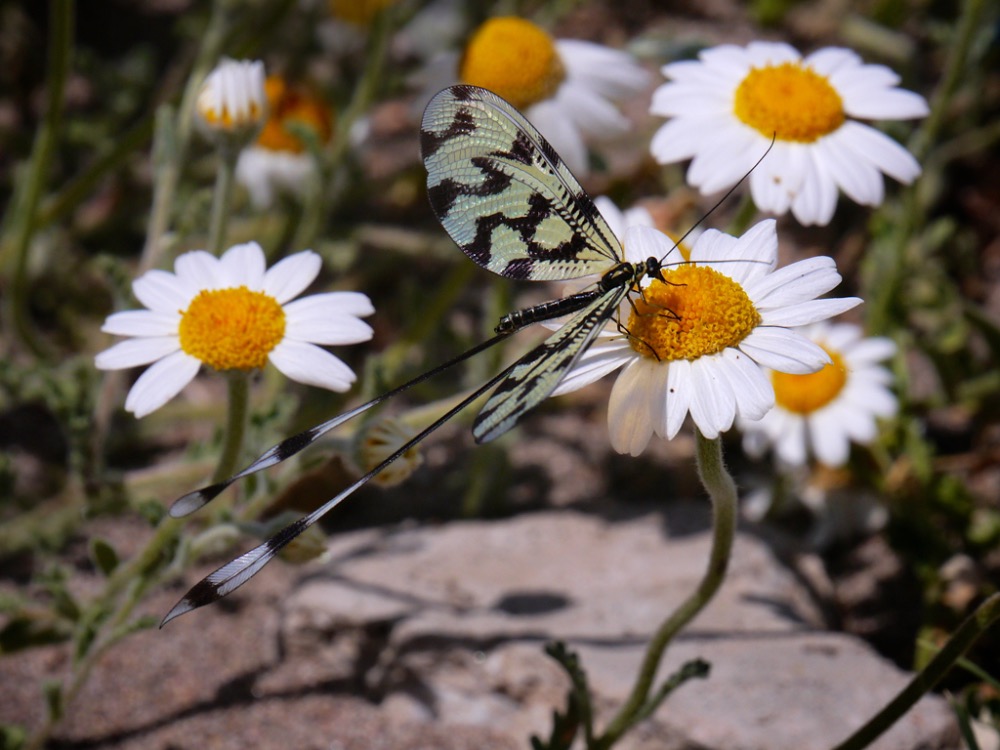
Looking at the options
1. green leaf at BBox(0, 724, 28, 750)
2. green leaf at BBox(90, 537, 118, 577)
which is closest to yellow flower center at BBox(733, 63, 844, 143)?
green leaf at BBox(90, 537, 118, 577)

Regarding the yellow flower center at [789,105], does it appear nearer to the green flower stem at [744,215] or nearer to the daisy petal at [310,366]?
the green flower stem at [744,215]

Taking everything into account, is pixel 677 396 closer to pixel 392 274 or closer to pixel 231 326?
pixel 231 326

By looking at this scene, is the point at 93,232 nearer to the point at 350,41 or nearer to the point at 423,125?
the point at 350,41

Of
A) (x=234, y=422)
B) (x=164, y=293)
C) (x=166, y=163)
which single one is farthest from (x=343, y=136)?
(x=234, y=422)

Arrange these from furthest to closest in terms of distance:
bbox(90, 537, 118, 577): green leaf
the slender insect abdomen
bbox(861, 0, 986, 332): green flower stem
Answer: bbox(861, 0, 986, 332): green flower stem → bbox(90, 537, 118, 577): green leaf → the slender insect abdomen

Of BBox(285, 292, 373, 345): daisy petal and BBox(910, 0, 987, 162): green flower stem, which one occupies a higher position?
BBox(910, 0, 987, 162): green flower stem

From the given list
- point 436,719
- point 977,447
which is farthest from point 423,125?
point 977,447

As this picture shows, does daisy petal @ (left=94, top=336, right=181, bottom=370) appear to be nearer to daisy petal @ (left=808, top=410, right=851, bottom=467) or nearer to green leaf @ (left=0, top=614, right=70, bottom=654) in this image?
green leaf @ (left=0, top=614, right=70, bottom=654)
